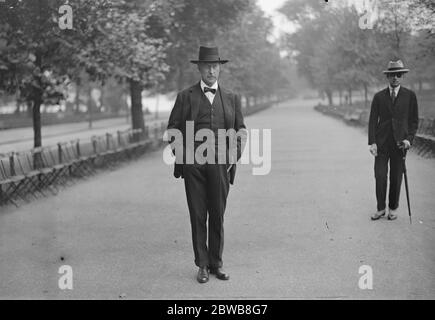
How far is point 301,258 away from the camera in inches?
261

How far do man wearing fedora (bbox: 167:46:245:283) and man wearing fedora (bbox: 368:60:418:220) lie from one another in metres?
3.09

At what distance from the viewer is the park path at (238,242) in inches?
221

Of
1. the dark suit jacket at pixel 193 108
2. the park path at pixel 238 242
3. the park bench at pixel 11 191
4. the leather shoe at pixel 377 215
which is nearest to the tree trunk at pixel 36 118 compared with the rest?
the park path at pixel 238 242

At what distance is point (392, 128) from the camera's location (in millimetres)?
8273

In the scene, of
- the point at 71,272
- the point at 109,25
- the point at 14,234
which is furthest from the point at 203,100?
the point at 109,25

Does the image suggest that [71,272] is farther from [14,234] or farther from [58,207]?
[58,207]

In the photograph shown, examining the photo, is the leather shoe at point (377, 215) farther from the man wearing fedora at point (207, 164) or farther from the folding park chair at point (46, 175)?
the folding park chair at point (46, 175)

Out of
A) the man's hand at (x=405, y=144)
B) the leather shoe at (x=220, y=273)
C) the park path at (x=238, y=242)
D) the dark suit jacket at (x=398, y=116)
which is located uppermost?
the dark suit jacket at (x=398, y=116)

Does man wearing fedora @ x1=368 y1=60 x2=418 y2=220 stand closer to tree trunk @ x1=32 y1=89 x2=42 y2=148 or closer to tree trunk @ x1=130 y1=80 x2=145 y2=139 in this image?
tree trunk @ x1=32 y1=89 x2=42 y2=148

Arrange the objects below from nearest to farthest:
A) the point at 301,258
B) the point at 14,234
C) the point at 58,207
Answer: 1. the point at 301,258
2. the point at 14,234
3. the point at 58,207

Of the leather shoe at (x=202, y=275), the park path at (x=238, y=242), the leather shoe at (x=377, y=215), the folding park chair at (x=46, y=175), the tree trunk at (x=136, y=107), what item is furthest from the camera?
the tree trunk at (x=136, y=107)

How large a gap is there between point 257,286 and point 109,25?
1094cm

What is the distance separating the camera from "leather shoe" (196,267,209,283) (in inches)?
228
